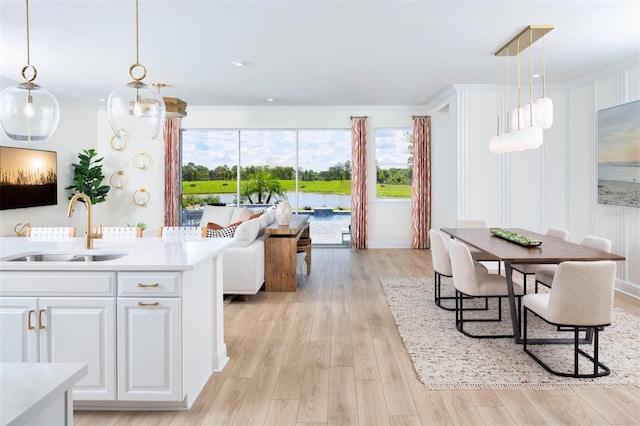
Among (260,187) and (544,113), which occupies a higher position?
(544,113)

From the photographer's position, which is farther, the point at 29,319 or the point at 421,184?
the point at 421,184

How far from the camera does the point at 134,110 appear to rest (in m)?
2.28

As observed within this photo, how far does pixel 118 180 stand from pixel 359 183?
451cm

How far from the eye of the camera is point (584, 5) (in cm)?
370

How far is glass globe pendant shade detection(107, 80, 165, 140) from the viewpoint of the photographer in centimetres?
228

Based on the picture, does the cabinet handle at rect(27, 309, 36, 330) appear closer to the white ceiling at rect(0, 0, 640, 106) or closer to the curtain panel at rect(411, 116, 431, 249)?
the white ceiling at rect(0, 0, 640, 106)

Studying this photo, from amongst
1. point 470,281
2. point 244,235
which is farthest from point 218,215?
point 470,281

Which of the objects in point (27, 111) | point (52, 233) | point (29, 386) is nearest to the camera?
point (29, 386)

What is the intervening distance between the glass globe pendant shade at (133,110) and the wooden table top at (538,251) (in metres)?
2.51

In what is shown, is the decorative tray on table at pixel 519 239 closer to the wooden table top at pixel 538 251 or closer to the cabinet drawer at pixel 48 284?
the wooden table top at pixel 538 251

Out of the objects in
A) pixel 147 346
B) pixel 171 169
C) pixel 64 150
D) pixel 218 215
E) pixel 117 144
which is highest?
pixel 117 144

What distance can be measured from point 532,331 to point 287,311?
7.23ft

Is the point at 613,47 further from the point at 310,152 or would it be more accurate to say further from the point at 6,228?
the point at 6,228

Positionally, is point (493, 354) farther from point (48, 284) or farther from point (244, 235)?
point (48, 284)
